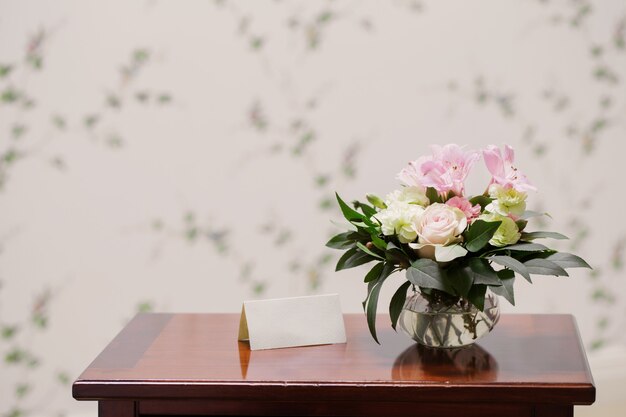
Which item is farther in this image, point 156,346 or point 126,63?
point 126,63

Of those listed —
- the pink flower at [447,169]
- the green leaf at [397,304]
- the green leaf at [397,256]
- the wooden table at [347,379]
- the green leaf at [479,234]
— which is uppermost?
the pink flower at [447,169]

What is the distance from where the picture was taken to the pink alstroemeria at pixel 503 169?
161 centimetres

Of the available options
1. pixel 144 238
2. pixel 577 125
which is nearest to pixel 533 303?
pixel 577 125

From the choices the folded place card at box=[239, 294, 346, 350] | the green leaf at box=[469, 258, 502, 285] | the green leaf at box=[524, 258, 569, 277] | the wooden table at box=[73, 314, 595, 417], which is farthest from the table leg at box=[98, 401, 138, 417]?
the green leaf at box=[524, 258, 569, 277]

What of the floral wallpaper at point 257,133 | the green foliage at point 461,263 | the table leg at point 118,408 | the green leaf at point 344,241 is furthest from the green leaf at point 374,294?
the floral wallpaper at point 257,133

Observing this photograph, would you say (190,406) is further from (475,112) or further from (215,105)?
(475,112)

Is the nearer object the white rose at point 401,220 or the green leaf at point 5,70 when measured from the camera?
the white rose at point 401,220

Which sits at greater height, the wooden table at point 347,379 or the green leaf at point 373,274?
the green leaf at point 373,274

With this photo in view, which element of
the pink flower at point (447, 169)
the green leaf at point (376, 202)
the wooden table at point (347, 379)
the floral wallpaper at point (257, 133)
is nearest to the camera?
the wooden table at point (347, 379)

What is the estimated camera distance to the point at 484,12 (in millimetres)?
2617

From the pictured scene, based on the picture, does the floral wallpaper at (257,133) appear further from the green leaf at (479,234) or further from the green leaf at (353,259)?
the green leaf at (479,234)

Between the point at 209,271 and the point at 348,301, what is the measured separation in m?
0.45

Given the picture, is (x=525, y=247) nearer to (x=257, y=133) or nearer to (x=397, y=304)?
(x=397, y=304)

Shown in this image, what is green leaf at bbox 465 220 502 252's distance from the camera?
156cm
